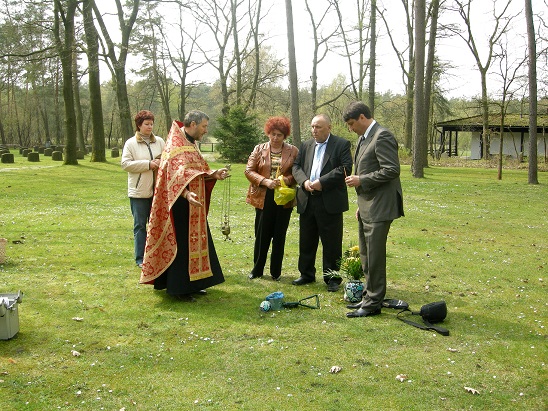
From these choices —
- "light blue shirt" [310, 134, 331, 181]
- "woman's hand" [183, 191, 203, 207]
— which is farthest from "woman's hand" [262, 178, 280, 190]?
"woman's hand" [183, 191, 203, 207]

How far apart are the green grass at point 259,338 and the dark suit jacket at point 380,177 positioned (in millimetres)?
1131

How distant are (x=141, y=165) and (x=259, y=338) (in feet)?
10.4

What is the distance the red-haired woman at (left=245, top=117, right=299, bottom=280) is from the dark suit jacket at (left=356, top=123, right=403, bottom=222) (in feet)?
5.01

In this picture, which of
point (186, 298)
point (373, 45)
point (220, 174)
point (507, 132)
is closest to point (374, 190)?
point (220, 174)

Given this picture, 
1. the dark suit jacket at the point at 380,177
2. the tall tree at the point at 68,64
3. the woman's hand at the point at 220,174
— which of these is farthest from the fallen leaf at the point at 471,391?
the tall tree at the point at 68,64

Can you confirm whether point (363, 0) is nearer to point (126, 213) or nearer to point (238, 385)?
point (126, 213)

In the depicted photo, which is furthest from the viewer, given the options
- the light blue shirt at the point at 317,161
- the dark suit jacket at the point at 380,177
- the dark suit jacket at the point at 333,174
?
the light blue shirt at the point at 317,161

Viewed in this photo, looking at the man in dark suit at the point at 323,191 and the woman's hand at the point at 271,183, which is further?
the woman's hand at the point at 271,183

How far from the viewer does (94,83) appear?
28.4 metres

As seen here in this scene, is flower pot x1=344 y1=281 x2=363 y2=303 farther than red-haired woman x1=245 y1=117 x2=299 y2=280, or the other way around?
red-haired woman x1=245 y1=117 x2=299 y2=280

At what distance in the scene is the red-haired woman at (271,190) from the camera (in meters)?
7.14

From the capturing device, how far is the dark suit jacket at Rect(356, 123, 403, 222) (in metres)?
5.60

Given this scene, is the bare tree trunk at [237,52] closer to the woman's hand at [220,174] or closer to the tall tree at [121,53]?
the tall tree at [121,53]

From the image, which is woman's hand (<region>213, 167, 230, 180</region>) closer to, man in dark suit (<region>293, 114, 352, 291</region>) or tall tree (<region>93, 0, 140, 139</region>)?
man in dark suit (<region>293, 114, 352, 291</region>)
